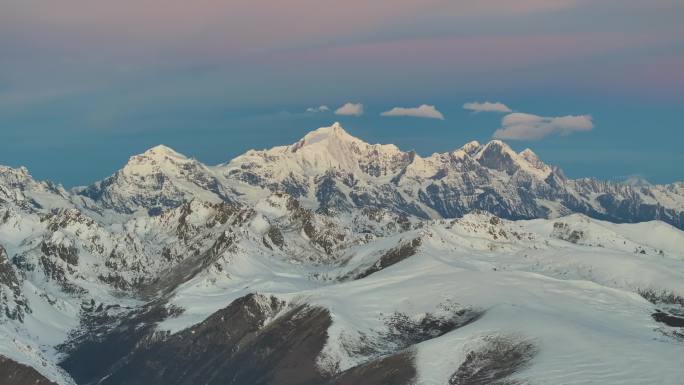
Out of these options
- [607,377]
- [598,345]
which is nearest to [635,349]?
[598,345]

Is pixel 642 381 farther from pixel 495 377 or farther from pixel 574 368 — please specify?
pixel 495 377

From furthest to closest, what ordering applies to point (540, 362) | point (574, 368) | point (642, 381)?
point (540, 362) < point (574, 368) < point (642, 381)

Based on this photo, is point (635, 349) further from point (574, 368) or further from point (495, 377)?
point (495, 377)

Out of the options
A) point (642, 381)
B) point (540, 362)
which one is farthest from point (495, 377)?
point (642, 381)

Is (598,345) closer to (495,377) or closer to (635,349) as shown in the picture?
(635,349)

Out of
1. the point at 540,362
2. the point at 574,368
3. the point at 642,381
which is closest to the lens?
the point at 642,381

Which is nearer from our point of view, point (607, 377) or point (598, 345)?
point (607, 377)

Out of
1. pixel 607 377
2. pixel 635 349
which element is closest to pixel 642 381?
pixel 607 377

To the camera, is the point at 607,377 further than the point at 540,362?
No
